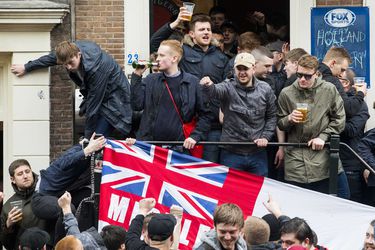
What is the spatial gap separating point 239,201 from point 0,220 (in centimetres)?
257

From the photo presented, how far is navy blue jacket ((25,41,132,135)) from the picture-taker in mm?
15594

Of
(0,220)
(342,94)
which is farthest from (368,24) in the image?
(0,220)

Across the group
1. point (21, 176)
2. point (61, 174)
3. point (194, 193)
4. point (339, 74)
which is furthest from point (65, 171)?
point (339, 74)

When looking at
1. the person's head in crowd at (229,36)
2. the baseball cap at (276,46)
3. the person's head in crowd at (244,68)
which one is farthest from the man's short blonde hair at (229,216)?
the person's head in crowd at (229,36)

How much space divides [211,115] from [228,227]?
3.36 metres

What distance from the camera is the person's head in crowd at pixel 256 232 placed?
1220 cm

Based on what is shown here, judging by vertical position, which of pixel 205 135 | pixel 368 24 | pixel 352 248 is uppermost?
pixel 368 24

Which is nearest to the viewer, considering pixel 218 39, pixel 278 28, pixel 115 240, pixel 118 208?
pixel 115 240

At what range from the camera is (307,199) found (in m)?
14.2

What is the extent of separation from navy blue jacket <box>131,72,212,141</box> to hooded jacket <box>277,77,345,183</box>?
33.8 inches

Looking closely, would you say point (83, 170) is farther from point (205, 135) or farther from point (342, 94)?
point (342, 94)

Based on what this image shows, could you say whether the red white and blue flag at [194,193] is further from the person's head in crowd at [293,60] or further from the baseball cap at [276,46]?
the baseball cap at [276,46]

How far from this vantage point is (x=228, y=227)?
1177cm

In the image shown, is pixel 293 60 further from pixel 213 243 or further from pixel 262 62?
pixel 213 243
